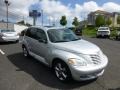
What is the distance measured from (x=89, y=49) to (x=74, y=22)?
244 ft

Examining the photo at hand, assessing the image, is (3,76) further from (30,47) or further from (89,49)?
(89,49)

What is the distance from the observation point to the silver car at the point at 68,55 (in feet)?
18.8

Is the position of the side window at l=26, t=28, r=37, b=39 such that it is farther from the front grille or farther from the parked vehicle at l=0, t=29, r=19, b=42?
the parked vehicle at l=0, t=29, r=19, b=42

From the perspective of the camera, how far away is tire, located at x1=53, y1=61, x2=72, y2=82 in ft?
19.4

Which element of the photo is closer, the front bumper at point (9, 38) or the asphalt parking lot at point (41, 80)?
the asphalt parking lot at point (41, 80)

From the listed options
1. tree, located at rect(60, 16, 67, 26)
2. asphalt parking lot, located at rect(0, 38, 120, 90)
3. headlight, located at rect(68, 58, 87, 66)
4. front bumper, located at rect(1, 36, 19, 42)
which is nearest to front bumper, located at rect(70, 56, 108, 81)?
headlight, located at rect(68, 58, 87, 66)

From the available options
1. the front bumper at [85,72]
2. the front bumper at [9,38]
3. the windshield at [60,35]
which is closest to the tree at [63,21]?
the front bumper at [9,38]

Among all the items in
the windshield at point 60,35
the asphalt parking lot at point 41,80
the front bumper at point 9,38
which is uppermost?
the windshield at point 60,35

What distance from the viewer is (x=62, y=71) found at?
20.2 ft

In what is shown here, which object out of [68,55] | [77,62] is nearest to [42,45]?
[68,55]

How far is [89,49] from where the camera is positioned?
616cm

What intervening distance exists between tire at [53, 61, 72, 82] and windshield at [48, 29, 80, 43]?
0.98 meters

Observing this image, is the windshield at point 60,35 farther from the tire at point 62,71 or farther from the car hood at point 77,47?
the tire at point 62,71

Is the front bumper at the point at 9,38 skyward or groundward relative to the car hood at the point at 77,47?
groundward
